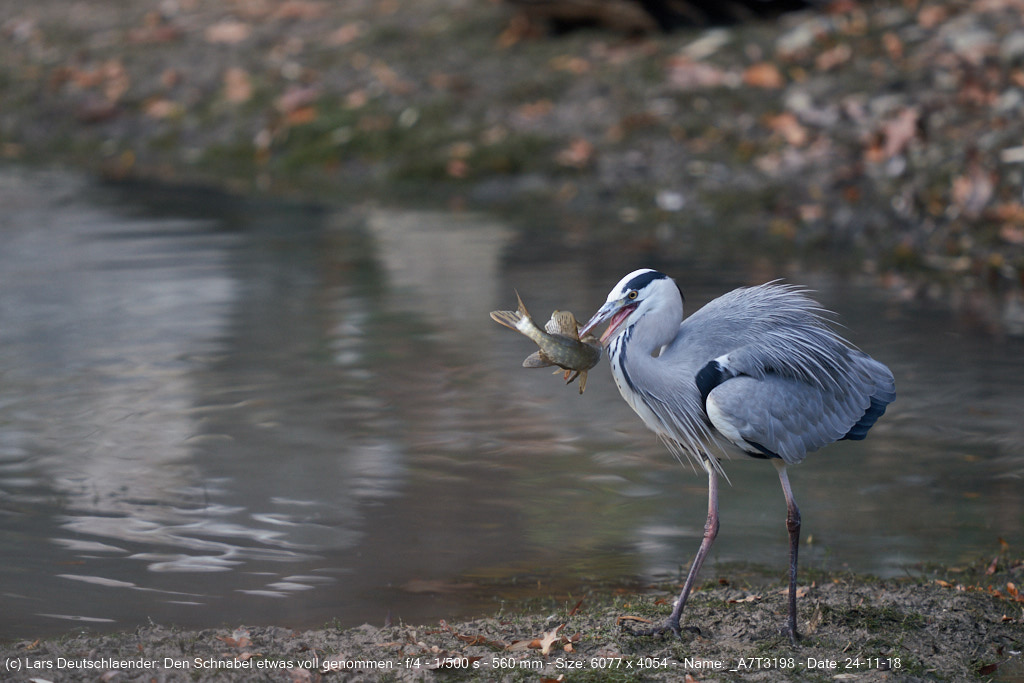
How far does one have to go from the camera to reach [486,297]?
8633 millimetres

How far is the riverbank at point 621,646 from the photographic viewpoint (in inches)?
144

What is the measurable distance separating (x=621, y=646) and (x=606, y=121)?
8.29 m

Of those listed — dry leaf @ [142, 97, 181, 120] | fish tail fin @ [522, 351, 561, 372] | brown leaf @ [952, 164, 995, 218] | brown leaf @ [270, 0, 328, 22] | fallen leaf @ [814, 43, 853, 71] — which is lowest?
brown leaf @ [952, 164, 995, 218]

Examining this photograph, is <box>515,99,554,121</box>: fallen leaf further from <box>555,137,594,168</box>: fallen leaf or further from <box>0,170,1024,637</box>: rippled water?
<box>0,170,1024,637</box>: rippled water

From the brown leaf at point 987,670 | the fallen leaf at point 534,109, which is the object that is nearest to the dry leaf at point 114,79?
the fallen leaf at point 534,109

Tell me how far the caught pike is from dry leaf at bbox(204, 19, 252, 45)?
11564mm

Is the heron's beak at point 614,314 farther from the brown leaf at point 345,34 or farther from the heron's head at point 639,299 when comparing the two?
the brown leaf at point 345,34

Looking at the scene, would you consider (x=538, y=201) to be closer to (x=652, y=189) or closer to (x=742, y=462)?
(x=652, y=189)

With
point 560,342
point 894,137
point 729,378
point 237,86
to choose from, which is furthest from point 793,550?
point 237,86

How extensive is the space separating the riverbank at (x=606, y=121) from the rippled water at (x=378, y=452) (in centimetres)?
116

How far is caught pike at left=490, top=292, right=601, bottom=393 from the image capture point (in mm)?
4062

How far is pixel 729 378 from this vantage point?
4137mm

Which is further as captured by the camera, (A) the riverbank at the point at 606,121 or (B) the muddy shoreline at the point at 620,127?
(A) the riverbank at the point at 606,121

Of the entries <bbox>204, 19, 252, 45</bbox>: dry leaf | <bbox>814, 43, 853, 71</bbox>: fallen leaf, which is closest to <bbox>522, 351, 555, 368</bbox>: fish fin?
<bbox>814, 43, 853, 71</bbox>: fallen leaf
